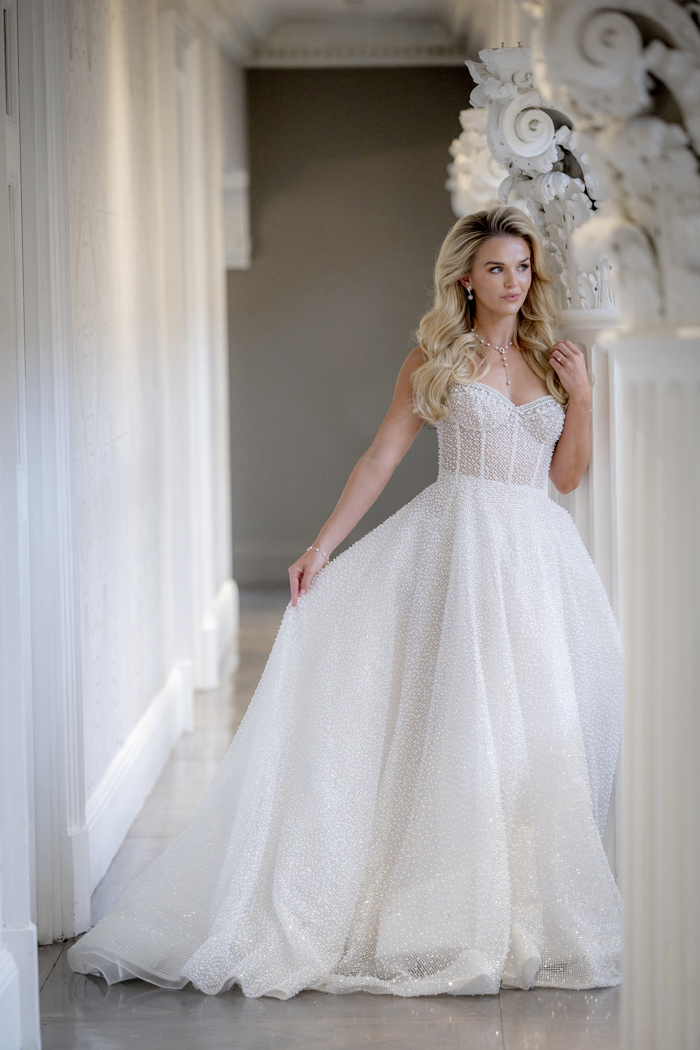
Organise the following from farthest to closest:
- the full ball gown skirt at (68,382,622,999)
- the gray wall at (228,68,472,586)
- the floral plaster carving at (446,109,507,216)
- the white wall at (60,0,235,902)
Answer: the gray wall at (228,68,472,586) → the floral plaster carving at (446,109,507,216) → the white wall at (60,0,235,902) → the full ball gown skirt at (68,382,622,999)

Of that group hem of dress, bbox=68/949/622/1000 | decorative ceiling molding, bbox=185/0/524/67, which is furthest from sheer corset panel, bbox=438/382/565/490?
decorative ceiling molding, bbox=185/0/524/67

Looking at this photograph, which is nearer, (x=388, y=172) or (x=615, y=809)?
(x=615, y=809)

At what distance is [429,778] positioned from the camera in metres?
2.58

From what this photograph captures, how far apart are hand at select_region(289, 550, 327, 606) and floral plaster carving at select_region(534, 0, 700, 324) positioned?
1427 mm

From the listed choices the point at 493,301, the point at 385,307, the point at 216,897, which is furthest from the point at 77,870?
the point at 385,307

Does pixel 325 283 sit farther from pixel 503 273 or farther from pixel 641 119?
pixel 641 119

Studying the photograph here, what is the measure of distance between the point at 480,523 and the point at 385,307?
562cm

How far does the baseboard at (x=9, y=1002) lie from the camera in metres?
2.21

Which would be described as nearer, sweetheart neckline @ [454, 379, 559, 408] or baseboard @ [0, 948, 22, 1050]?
baseboard @ [0, 948, 22, 1050]

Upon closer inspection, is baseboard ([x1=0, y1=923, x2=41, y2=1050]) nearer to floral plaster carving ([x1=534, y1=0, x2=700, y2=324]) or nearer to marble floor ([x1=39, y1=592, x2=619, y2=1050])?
marble floor ([x1=39, y1=592, x2=619, y2=1050])

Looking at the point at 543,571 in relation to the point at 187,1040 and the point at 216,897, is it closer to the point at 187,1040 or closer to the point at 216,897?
the point at 216,897

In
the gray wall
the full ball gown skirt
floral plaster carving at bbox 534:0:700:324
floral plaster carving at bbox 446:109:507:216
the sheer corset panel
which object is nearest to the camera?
floral plaster carving at bbox 534:0:700:324

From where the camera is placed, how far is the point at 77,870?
2896 mm

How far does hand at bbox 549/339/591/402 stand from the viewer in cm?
276
